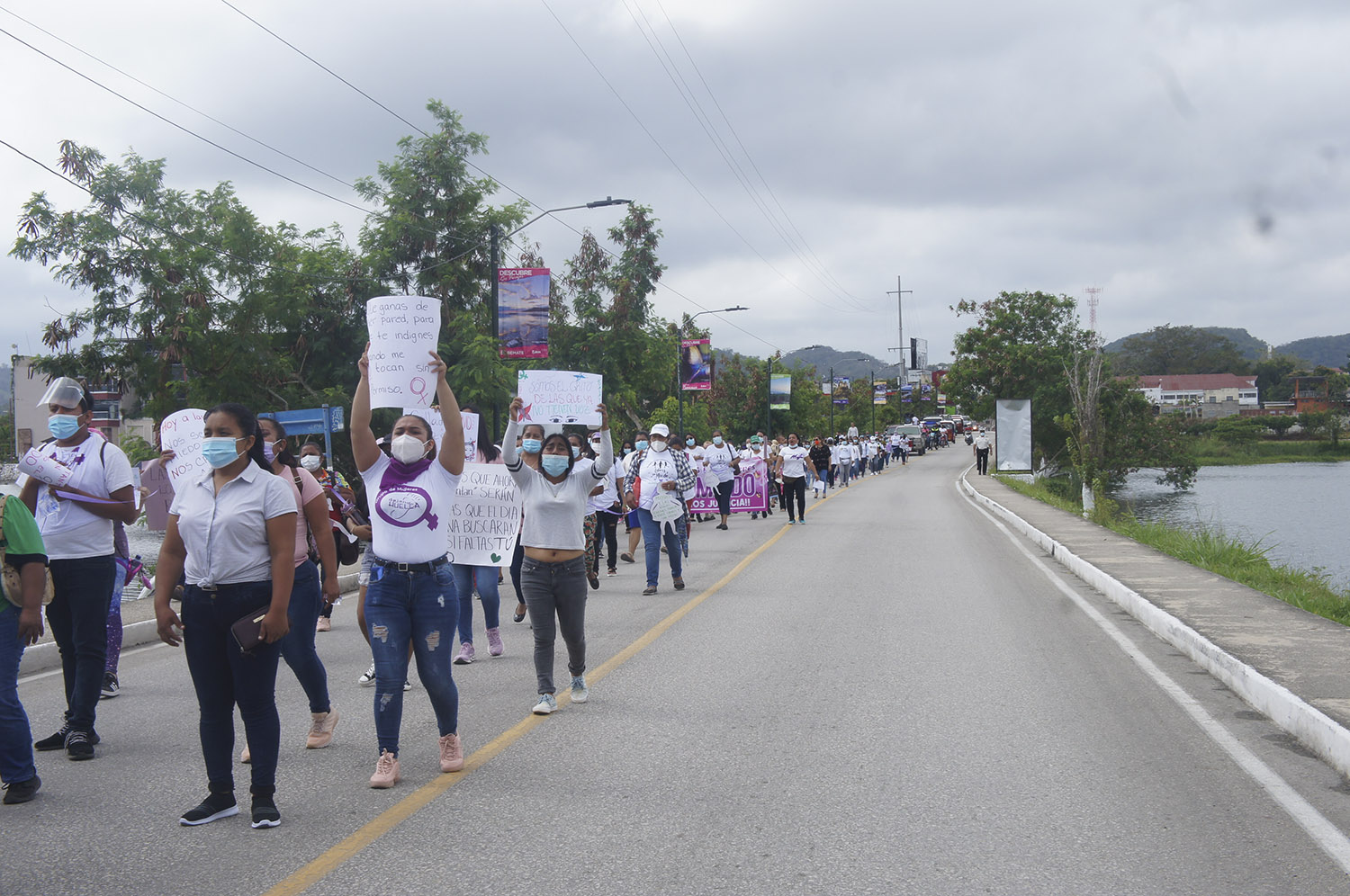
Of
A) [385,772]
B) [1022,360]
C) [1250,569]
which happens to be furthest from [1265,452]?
[385,772]

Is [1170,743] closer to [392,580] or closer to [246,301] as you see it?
[392,580]

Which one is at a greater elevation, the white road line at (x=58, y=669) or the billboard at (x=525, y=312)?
the billboard at (x=525, y=312)

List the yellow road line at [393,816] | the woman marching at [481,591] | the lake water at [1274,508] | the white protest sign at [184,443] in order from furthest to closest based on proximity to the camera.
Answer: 1. the lake water at [1274,508]
2. the woman marching at [481,591]
3. the white protest sign at [184,443]
4. the yellow road line at [393,816]

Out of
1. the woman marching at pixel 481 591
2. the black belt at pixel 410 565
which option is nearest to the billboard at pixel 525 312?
the woman marching at pixel 481 591

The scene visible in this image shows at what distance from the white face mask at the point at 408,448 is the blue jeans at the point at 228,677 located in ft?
3.00

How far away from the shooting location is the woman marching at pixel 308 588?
19.3 feet

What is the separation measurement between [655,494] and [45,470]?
798 centimetres

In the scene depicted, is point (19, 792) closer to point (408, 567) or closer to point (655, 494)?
point (408, 567)

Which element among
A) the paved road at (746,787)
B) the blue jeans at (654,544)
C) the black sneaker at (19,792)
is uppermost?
the blue jeans at (654,544)

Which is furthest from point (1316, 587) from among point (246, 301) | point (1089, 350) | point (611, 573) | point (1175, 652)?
point (1089, 350)

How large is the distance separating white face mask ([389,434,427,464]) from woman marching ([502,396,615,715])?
1.52 m

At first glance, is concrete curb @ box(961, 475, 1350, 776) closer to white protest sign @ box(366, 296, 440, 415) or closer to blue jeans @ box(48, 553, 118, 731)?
white protest sign @ box(366, 296, 440, 415)

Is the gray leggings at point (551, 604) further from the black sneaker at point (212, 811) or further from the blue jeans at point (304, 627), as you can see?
the black sneaker at point (212, 811)

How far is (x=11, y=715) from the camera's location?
550cm
